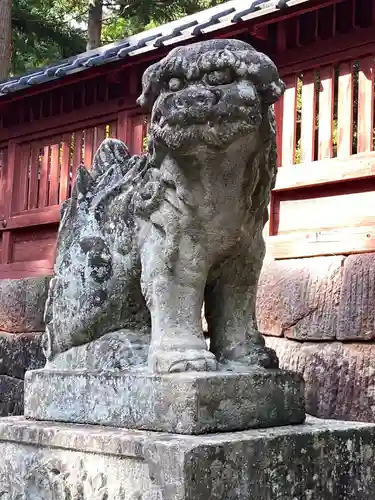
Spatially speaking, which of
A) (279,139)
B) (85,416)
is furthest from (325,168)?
(85,416)

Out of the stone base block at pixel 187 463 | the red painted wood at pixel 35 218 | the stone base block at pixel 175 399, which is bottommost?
the stone base block at pixel 187 463

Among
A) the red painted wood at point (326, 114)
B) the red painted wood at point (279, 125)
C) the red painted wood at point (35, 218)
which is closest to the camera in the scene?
the red painted wood at point (326, 114)

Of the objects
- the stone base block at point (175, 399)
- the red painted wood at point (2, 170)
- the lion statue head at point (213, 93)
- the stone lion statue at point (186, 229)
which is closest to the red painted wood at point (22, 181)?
the red painted wood at point (2, 170)

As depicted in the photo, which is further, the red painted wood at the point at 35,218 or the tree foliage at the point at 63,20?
the tree foliage at the point at 63,20

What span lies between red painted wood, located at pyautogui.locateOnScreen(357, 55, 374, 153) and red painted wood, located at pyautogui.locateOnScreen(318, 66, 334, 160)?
0.23m

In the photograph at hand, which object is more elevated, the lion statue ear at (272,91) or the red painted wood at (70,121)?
the red painted wood at (70,121)

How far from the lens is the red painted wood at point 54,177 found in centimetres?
670

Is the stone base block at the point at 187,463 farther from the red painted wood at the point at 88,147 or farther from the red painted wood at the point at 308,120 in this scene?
the red painted wood at the point at 88,147

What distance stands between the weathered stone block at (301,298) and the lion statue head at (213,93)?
2.34 m

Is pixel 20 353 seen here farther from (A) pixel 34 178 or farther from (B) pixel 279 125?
(B) pixel 279 125

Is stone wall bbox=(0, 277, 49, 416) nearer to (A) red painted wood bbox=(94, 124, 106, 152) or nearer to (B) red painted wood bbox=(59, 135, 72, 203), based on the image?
(B) red painted wood bbox=(59, 135, 72, 203)

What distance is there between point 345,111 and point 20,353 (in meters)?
3.94

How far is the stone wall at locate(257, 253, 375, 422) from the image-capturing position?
13.6 feet

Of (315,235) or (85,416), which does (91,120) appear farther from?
(85,416)
